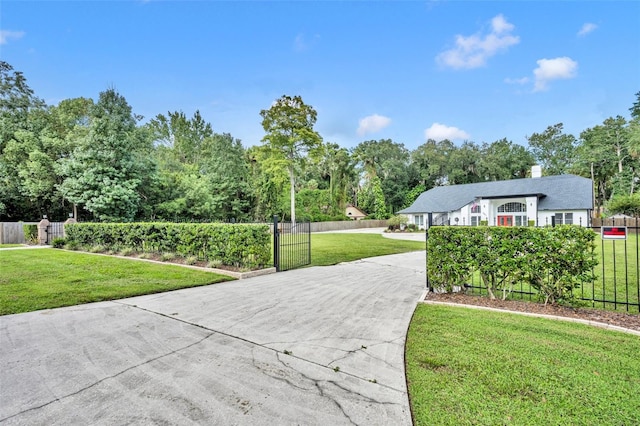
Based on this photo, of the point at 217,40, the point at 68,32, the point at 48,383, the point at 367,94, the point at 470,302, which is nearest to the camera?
the point at 48,383

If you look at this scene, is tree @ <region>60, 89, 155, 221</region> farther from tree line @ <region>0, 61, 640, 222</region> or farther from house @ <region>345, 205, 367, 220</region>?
house @ <region>345, 205, 367, 220</region>

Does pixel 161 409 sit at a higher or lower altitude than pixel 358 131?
lower

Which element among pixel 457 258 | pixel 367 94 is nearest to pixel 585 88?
pixel 367 94

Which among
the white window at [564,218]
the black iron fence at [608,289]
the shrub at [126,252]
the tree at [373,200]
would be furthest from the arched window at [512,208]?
the shrub at [126,252]

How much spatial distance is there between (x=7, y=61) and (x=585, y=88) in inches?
1576

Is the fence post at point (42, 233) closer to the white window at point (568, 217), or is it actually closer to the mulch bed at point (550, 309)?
the mulch bed at point (550, 309)

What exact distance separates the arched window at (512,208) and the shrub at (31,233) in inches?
1442

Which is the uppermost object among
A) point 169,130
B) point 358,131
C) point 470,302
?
point 358,131

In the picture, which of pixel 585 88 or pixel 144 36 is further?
pixel 585 88

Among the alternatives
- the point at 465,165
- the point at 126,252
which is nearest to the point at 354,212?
the point at 465,165

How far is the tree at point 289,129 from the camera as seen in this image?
3034 cm

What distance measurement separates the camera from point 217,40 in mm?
13258

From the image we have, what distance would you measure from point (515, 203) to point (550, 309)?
29.1 metres

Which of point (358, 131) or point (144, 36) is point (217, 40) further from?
point (358, 131)
